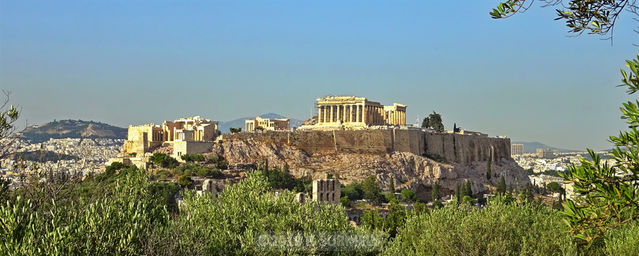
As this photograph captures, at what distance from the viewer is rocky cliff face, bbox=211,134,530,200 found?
54125 mm

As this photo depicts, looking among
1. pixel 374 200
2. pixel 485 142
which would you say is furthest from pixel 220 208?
pixel 485 142

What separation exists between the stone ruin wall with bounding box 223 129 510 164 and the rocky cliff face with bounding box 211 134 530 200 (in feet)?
1.57

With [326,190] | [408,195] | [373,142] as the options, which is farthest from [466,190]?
[326,190]

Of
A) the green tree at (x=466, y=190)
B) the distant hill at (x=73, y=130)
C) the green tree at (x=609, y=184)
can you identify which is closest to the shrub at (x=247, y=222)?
the green tree at (x=609, y=184)

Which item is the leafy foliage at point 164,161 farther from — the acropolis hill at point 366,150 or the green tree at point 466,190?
the green tree at point 466,190

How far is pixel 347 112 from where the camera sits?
66938 mm

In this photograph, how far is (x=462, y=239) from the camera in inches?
661

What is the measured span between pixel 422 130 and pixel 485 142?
1209 cm

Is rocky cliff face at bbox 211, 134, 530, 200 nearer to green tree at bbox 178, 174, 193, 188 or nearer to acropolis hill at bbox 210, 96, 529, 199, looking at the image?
acropolis hill at bbox 210, 96, 529, 199

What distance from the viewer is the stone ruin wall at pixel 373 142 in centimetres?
5819

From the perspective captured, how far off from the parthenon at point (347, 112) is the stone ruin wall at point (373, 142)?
156 inches

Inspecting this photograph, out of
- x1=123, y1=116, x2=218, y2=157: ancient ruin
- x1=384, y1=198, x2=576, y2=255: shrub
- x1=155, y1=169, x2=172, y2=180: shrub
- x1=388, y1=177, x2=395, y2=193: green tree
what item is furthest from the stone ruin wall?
x1=384, y1=198, x2=576, y2=255: shrub

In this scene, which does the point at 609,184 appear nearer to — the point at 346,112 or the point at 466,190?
the point at 466,190

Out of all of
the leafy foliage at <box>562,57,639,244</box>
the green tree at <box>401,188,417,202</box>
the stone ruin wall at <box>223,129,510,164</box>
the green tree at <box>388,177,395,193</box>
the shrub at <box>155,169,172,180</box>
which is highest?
the stone ruin wall at <box>223,129,510,164</box>
